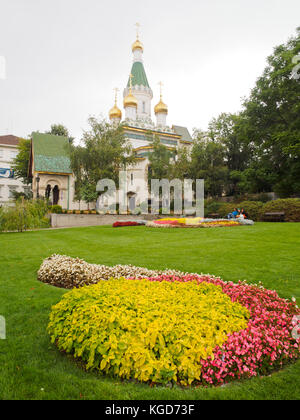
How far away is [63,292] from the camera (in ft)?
17.4

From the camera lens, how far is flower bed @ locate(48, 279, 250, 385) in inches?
98.7

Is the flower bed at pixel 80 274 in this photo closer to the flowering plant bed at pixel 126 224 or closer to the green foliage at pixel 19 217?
the green foliage at pixel 19 217

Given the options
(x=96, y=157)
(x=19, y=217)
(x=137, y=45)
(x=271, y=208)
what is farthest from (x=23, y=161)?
(x=271, y=208)

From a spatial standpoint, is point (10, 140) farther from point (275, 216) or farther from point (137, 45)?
point (275, 216)

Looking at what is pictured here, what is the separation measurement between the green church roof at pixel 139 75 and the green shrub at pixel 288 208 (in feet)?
125

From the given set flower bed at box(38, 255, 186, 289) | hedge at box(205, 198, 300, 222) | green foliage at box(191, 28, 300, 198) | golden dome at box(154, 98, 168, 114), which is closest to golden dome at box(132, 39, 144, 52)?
golden dome at box(154, 98, 168, 114)

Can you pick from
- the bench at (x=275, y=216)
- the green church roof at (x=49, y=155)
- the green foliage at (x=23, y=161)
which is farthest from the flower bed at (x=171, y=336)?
the green foliage at (x=23, y=161)

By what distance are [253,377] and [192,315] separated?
0.81m

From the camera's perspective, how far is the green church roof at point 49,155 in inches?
1344

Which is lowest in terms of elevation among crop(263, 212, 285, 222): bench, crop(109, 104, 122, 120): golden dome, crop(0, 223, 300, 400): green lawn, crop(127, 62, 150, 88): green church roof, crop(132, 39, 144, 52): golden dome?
crop(0, 223, 300, 400): green lawn

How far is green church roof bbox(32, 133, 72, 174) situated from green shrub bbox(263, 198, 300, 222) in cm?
2391

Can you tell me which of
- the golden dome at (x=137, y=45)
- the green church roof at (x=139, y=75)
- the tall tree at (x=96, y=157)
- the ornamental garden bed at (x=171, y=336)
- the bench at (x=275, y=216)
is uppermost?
the golden dome at (x=137, y=45)

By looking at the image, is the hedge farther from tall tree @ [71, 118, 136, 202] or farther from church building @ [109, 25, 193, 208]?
church building @ [109, 25, 193, 208]

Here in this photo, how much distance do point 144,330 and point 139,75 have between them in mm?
54112
